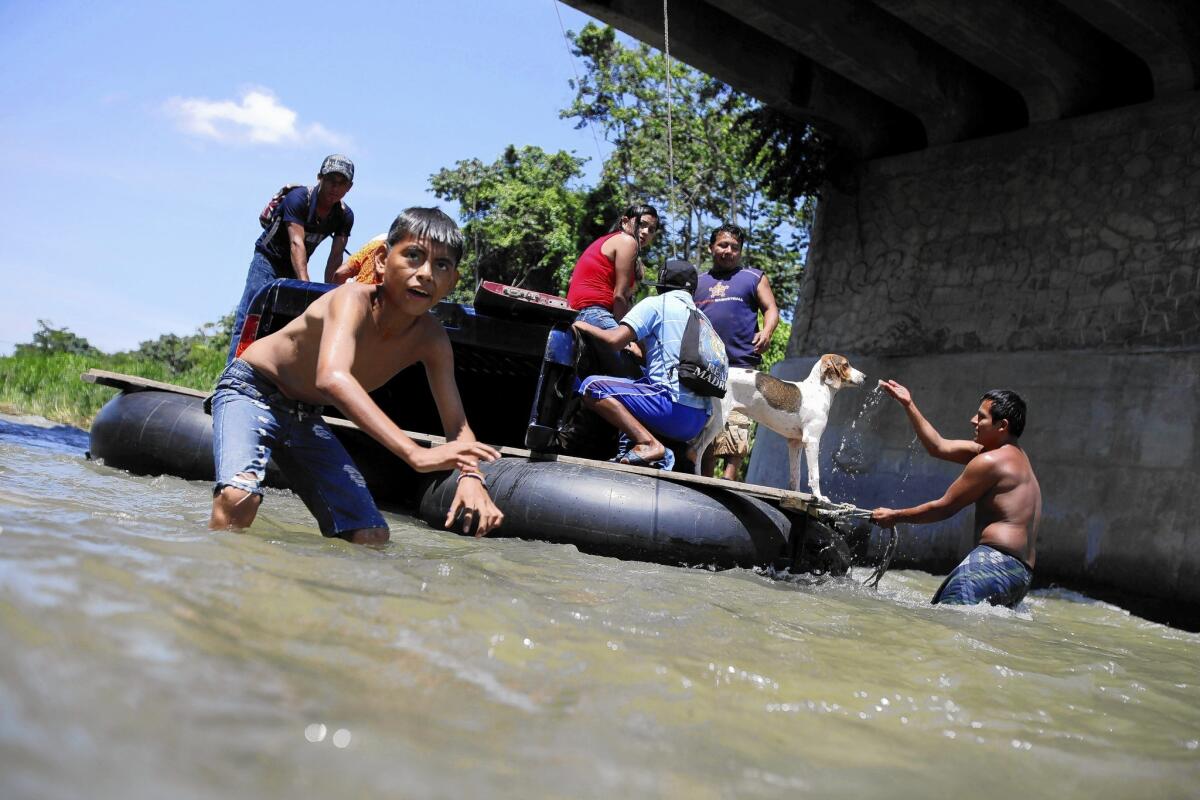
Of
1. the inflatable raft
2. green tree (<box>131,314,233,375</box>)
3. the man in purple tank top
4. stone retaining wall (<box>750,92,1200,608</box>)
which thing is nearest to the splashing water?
stone retaining wall (<box>750,92,1200,608</box>)

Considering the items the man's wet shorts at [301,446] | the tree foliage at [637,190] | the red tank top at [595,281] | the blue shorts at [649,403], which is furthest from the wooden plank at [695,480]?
the tree foliage at [637,190]

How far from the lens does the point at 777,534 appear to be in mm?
6055

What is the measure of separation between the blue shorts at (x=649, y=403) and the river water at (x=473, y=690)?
2.48 meters

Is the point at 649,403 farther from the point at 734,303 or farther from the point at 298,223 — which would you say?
the point at 298,223

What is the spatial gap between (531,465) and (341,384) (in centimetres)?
287

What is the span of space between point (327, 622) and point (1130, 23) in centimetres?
888

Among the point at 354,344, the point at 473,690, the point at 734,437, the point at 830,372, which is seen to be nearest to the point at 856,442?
the point at 734,437

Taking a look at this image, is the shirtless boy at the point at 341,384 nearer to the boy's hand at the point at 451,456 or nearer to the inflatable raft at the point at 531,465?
the boy's hand at the point at 451,456

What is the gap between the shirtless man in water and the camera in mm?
5570

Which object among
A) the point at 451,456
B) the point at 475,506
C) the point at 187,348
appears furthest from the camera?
the point at 187,348

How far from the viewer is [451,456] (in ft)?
10.3

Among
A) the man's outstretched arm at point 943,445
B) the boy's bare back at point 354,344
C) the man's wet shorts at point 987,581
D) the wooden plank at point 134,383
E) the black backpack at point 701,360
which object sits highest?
the black backpack at point 701,360

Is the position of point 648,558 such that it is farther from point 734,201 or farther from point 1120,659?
point 734,201

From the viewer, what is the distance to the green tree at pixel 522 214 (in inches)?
1073
